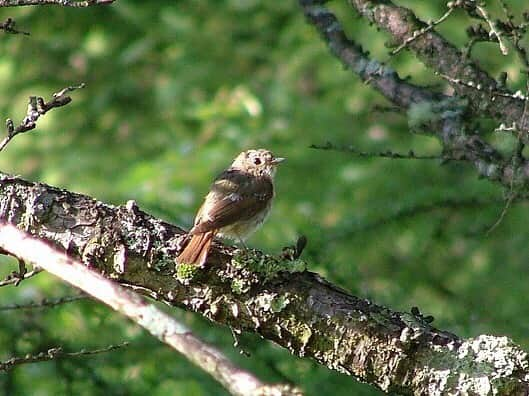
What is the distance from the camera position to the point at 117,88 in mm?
8727

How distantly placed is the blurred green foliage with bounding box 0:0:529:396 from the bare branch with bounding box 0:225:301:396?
105 inches

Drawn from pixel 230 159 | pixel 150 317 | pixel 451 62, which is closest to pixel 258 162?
pixel 230 159

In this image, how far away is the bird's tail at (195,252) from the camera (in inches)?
115

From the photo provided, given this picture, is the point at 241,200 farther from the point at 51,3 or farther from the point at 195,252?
the point at 51,3

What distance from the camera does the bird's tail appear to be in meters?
2.92

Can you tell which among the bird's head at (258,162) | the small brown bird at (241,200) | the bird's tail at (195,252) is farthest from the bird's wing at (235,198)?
the bird's tail at (195,252)

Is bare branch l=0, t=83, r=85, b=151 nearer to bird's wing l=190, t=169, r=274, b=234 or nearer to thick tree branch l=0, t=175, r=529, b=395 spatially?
thick tree branch l=0, t=175, r=529, b=395

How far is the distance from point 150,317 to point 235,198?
3.36 m

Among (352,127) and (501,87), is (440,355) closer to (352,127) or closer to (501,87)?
(501,87)

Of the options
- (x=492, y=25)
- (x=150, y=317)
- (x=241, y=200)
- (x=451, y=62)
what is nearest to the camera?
(x=150, y=317)

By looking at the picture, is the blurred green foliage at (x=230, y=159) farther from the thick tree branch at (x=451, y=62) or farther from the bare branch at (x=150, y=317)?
the bare branch at (x=150, y=317)

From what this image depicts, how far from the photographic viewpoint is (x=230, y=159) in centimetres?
691

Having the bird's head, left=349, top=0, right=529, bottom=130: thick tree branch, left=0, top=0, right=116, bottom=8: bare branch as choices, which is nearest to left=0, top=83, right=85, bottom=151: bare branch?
left=0, top=0, right=116, bottom=8: bare branch

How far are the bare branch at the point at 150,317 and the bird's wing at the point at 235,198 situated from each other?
101 inches
